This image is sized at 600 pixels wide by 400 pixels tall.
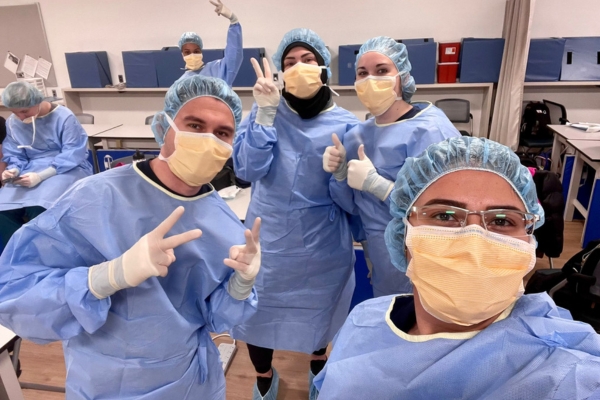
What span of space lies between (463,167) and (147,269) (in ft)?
2.66

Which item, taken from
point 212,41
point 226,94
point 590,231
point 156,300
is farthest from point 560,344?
point 212,41

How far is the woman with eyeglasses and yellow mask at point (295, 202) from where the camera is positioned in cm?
182

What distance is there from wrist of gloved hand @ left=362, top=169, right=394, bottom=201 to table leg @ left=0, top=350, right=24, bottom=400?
62.0 inches

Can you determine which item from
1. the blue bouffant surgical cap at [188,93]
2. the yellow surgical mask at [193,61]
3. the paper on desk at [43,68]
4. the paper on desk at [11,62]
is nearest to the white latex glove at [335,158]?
the blue bouffant surgical cap at [188,93]

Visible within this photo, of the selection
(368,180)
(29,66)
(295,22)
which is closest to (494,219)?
(368,180)

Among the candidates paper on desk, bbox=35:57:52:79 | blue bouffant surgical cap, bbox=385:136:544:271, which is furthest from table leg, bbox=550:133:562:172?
paper on desk, bbox=35:57:52:79

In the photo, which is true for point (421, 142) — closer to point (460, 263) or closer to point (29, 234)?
point (460, 263)

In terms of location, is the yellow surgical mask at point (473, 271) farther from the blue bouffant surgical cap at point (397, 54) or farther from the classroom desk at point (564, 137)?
the classroom desk at point (564, 137)

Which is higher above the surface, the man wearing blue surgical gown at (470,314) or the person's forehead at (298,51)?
the person's forehead at (298,51)

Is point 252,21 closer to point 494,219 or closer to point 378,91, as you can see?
point 378,91

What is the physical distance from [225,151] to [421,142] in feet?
2.70

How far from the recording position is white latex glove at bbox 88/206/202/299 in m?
1.00

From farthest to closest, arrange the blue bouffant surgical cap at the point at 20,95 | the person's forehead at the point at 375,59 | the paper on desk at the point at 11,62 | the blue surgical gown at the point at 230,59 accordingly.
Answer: the paper on desk at the point at 11,62 < the blue surgical gown at the point at 230,59 < the blue bouffant surgical cap at the point at 20,95 < the person's forehead at the point at 375,59

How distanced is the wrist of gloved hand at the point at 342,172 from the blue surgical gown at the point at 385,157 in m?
0.02
